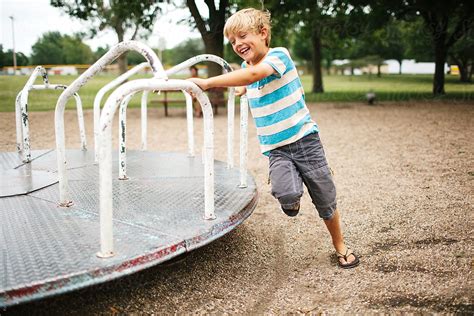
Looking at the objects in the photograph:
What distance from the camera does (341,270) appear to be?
7.56 ft

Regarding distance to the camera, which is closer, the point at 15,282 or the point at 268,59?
the point at 15,282

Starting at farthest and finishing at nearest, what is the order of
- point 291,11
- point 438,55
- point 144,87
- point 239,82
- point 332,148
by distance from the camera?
1. point 438,55
2. point 291,11
3. point 332,148
4. point 239,82
5. point 144,87

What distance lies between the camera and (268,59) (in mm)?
2014

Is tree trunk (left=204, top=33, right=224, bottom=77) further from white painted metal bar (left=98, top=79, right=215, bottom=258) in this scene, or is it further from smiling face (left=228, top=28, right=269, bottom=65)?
white painted metal bar (left=98, top=79, right=215, bottom=258)

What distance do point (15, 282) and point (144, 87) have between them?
826 millimetres

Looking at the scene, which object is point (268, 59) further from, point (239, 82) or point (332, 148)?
point (332, 148)

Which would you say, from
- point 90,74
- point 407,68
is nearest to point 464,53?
point 90,74

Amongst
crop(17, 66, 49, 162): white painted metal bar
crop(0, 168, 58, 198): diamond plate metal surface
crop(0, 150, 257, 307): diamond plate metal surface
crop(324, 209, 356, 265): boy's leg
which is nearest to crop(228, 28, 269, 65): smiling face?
crop(0, 150, 257, 307): diamond plate metal surface

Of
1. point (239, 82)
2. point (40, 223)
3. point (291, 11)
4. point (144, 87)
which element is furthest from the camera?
point (291, 11)

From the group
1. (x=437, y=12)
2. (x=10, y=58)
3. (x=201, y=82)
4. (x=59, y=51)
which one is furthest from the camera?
(x=59, y=51)

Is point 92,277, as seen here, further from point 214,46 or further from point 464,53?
point 464,53

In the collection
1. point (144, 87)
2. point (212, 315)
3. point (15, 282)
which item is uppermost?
point (144, 87)

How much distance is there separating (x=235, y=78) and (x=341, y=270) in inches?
45.2

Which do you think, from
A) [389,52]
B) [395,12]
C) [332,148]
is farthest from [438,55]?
[389,52]
